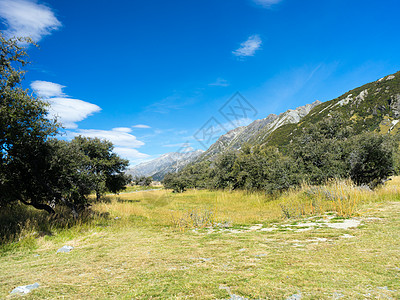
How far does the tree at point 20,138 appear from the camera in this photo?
7312mm

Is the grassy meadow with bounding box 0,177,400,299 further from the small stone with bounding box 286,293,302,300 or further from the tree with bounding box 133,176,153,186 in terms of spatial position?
the tree with bounding box 133,176,153,186

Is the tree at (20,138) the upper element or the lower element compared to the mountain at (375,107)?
lower

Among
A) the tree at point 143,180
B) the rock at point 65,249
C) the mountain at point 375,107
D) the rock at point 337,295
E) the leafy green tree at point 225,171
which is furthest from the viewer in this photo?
the tree at point 143,180

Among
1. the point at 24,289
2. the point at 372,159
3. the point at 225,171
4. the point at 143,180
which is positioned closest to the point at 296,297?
the point at 24,289

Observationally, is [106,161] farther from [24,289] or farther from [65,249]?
[24,289]

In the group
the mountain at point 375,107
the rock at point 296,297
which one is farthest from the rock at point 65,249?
the mountain at point 375,107

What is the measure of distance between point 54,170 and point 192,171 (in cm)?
4504

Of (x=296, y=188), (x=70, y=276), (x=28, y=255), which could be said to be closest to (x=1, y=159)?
(x=28, y=255)

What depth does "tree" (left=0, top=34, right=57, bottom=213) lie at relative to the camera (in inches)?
288

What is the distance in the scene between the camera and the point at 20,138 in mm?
7770

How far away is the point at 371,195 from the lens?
10.5 meters

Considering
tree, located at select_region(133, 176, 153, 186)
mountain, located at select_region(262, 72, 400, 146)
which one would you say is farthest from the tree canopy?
mountain, located at select_region(262, 72, 400, 146)

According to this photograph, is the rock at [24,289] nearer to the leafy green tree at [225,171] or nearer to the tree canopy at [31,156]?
the tree canopy at [31,156]

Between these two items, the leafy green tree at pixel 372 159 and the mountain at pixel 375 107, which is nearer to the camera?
the leafy green tree at pixel 372 159
